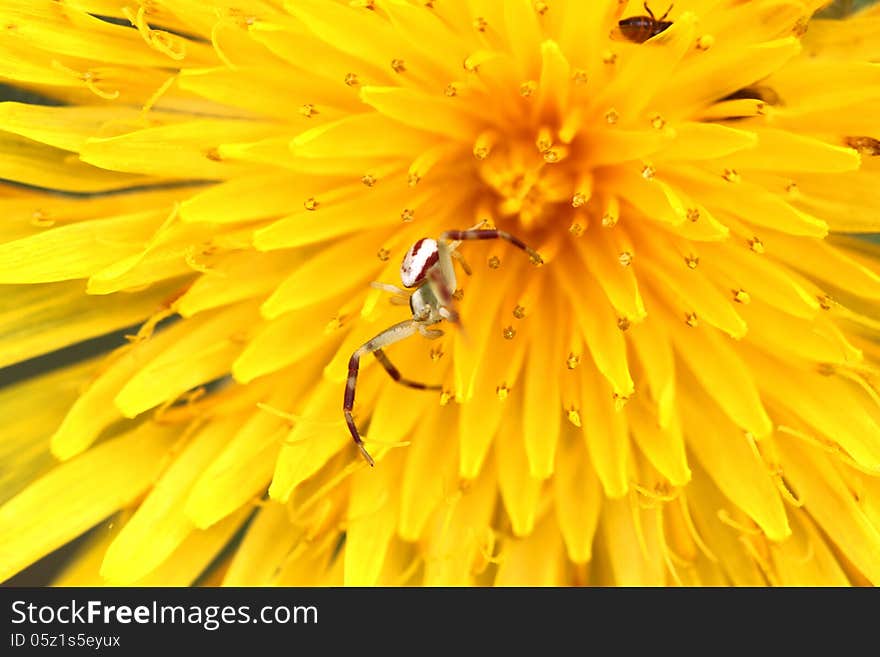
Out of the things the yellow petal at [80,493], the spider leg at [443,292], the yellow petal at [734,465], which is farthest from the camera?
the yellow petal at [80,493]

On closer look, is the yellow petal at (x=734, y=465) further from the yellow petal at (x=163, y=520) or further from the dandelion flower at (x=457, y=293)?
the yellow petal at (x=163, y=520)

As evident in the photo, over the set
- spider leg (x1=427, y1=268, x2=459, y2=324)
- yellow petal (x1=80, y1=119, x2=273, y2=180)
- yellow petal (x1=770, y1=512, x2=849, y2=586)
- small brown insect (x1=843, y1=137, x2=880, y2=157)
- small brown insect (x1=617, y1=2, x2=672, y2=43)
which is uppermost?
yellow petal (x1=80, y1=119, x2=273, y2=180)

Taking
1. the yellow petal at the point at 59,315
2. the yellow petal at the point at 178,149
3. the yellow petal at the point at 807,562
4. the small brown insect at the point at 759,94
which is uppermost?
the yellow petal at the point at 178,149

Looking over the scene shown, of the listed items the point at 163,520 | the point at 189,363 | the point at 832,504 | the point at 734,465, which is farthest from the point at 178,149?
the point at 832,504

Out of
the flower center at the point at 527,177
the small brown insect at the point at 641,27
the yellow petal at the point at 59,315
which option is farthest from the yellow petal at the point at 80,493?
the small brown insect at the point at 641,27

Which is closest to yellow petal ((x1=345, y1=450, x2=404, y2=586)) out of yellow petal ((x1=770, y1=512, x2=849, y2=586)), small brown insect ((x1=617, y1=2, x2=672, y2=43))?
yellow petal ((x1=770, y1=512, x2=849, y2=586))

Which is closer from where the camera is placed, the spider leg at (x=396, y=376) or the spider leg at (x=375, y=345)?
the spider leg at (x=375, y=345)

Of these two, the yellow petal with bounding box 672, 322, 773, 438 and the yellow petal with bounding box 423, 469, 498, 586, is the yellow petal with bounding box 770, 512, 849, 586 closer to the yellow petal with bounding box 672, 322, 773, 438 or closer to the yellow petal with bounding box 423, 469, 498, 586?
the yellow petal with bounding box 672, 322, 773, 438
